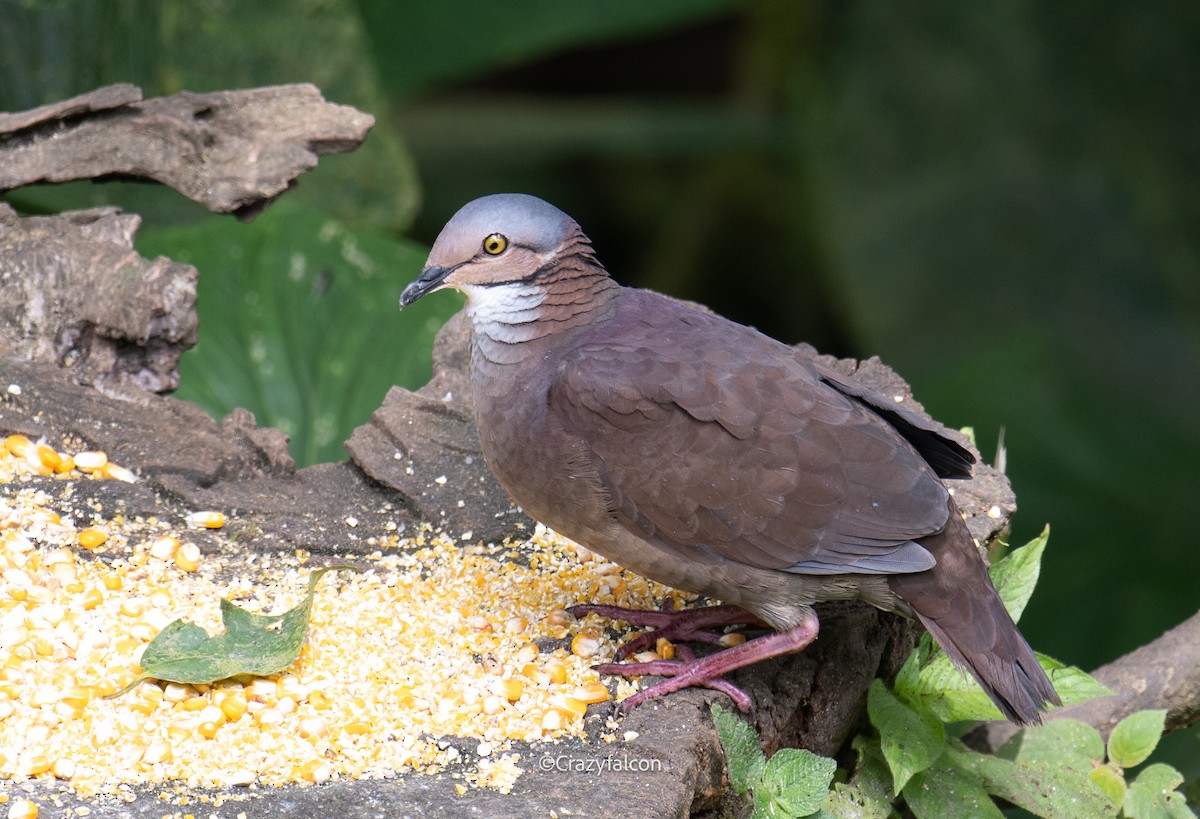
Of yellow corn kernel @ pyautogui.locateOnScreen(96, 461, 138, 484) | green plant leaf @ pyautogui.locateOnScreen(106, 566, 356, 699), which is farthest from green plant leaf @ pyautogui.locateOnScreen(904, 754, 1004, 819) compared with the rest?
yellow corn kernel @ pyautogui.locateOnScreen(96, 461, 138, 484)

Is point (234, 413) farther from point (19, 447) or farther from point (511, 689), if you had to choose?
point (511, 689)

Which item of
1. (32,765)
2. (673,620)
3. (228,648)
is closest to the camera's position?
(32,765)

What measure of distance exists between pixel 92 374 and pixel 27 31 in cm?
163

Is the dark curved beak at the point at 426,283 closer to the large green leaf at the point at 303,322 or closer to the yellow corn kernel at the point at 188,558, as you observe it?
the yellow corn kernel at the point at 188,558

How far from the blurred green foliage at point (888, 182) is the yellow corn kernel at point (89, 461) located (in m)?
1.06

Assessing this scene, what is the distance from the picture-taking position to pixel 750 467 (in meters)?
2.39

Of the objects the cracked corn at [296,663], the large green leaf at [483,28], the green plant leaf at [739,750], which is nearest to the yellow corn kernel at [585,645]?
the cracked corn at [296,663]

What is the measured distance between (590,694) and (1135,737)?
1129 millimetres

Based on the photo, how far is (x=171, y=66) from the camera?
4.48 metres

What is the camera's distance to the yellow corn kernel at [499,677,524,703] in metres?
2.35

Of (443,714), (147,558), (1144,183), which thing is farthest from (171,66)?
(1144,183)

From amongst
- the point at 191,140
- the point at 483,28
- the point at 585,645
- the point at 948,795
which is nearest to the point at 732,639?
the point at 585,645

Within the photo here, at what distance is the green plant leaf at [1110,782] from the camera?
2529 mm

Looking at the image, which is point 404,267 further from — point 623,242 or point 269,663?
point 623,242
